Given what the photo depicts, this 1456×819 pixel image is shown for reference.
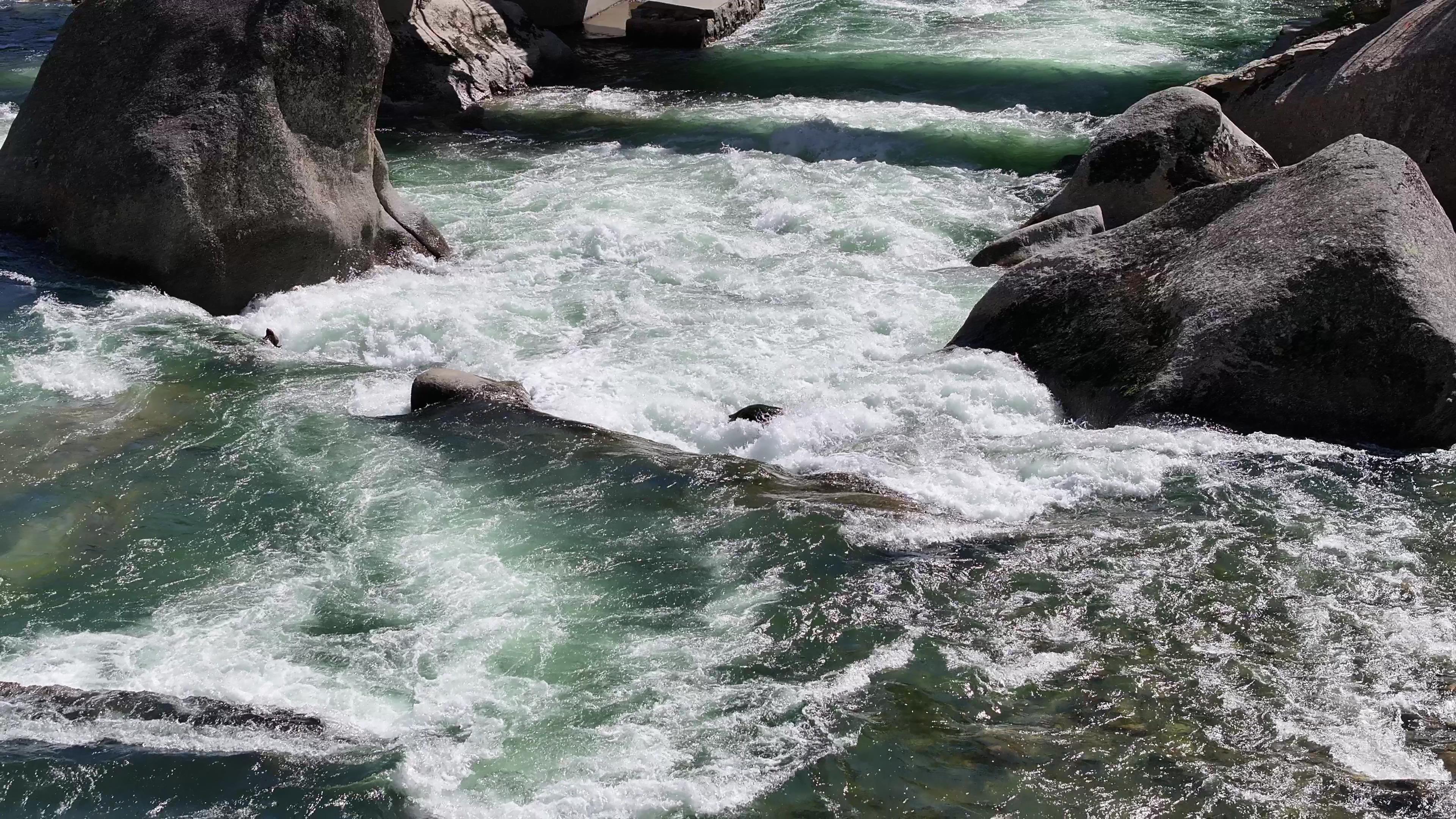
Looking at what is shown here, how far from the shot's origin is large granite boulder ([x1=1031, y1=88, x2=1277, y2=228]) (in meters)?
11.1

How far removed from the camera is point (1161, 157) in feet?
36.5

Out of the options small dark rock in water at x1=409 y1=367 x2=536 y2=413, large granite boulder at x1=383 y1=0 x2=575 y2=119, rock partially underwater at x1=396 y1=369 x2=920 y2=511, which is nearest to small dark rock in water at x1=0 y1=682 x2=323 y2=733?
rock partially underwater at x1=396 y1=369 x2=920 y2=511

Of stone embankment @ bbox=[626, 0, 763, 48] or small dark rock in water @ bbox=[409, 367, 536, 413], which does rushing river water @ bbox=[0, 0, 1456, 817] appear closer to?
small dark rock in water @ bbox=[409, 367, 536, 413]

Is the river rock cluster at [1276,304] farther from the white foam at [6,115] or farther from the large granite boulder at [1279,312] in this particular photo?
the white foam at [6,115]

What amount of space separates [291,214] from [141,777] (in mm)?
6266

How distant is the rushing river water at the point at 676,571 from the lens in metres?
4.78

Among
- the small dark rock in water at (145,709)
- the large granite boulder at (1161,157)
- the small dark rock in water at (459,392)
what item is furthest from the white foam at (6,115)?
the large granite boulder at (1161,157)

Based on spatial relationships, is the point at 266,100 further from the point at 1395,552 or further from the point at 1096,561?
the point at 1395,552

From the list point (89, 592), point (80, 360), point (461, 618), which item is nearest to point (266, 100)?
point (80, 360)

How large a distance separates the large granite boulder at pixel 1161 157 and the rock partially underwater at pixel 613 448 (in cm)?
525

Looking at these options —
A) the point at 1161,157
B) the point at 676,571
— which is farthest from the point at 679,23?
the point at 676,571

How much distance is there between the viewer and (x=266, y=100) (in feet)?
33.1

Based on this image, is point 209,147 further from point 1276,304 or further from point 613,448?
point 1276,304

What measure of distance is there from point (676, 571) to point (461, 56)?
531 inches
